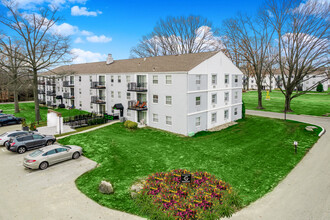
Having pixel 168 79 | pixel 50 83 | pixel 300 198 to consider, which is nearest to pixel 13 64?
pixel 50 83

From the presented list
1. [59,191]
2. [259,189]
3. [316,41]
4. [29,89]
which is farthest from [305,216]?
[29,89]

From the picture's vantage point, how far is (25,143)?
2028cm

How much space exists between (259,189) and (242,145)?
903 cm

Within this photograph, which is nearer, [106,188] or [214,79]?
[106,188]

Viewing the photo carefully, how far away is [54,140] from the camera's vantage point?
22547 millimetres

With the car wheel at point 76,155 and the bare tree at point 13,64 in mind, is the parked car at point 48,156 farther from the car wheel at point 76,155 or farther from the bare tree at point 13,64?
the bare tree at point 13,64

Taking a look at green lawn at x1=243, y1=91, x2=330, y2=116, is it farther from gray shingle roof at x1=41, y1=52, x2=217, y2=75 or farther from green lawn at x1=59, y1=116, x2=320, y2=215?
gray shingle roof at x1=41, y1=52, x2=217, y2=75

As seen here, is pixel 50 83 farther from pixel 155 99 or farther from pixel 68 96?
pixel 155 99

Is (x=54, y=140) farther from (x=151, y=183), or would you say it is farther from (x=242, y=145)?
(x=242, y=145)

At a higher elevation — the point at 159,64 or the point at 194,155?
the point at 159,64

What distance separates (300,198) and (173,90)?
16.5m

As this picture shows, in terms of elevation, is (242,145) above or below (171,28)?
below

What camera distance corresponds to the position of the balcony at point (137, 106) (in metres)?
28.1

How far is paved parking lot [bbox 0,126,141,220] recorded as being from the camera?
11141 mm
